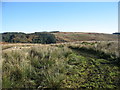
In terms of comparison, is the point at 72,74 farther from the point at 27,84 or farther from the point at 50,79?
the point at 27,84

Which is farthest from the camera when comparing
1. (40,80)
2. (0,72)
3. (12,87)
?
(0,72)

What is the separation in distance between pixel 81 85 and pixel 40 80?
3.48 ft

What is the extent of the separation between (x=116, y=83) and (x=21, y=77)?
2.46 meters

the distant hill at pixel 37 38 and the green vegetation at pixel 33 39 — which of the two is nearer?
the green vegetation at pixel 33 39

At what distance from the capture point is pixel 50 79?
11.4 ft

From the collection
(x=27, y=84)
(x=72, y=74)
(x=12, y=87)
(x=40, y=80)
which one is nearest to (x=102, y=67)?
(x=72, y=74)

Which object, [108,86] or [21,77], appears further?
[21,77]

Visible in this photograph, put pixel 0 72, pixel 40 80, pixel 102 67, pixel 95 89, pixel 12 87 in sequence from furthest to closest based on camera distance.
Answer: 1. pixel 102 67
2. pixel 0 72
3. pixel 40 80
4. pixel 12 87
5. pixel 95 89

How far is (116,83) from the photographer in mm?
3451

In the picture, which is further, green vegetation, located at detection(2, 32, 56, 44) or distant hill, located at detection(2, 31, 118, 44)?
distant hill, located at detection(2, 31, 118, 44)

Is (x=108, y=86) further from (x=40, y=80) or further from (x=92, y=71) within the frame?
(x=40, y=80)

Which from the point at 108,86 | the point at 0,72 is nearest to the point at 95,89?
the point at 108,86

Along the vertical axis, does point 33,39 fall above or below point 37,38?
below

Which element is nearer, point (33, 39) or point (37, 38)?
point (33, 39)
